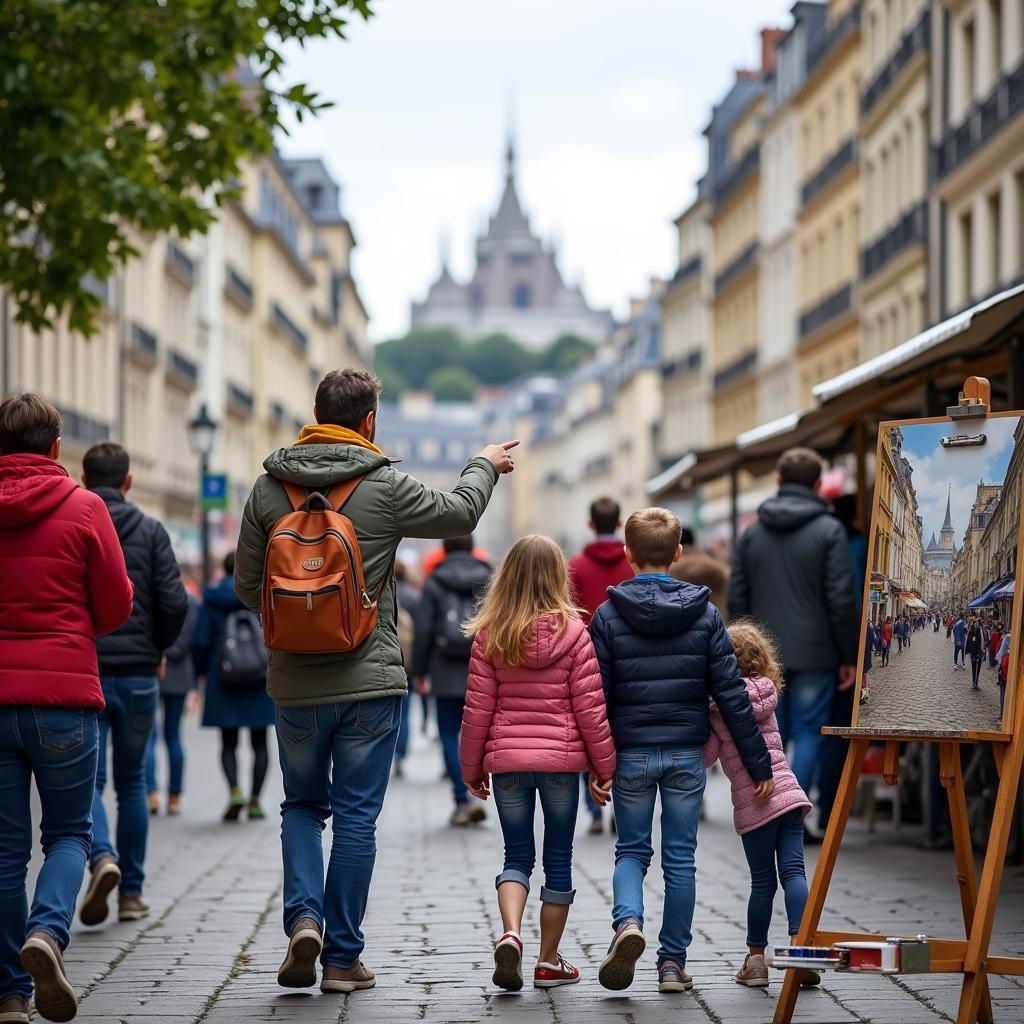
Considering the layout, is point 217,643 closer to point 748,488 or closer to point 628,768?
point 628,768

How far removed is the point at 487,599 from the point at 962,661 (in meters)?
1.85

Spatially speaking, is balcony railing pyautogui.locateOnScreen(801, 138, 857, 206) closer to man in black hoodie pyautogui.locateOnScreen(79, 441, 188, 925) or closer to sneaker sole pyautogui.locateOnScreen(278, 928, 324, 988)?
man in black hoodie pyautogui.locateOnScreen(79, 441, 188, 925)

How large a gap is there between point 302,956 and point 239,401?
6902 cm

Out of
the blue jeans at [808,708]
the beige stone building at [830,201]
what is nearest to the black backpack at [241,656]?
the blue jeans at [808,708]

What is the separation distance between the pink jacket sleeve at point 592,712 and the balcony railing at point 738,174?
56806 millimetres

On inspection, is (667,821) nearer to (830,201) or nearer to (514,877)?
(514,877)

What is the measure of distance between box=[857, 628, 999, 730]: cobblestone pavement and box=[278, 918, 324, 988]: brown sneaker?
6.35ft

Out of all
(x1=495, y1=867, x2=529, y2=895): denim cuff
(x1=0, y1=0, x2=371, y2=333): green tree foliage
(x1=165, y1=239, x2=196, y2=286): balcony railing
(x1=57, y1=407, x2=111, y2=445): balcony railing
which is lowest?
(x1=495, y1=867, x2=529, y2=895): denim cuff

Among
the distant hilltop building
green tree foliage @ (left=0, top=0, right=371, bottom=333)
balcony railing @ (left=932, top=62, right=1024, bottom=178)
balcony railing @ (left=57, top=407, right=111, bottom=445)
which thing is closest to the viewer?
the distant hilltop building

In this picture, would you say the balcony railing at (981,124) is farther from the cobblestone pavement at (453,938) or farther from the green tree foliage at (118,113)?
the cobblestone pavement at (453,938)

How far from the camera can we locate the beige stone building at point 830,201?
50094 mm

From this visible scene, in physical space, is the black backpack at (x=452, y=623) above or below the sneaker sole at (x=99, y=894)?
above

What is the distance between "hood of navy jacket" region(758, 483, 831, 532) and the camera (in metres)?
12.5

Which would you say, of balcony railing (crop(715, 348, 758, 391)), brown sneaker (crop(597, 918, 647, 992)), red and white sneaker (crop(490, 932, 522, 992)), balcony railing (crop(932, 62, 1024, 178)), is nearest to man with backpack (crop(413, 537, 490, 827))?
red and white sneaker (crop(490, 932, 522, 992))
